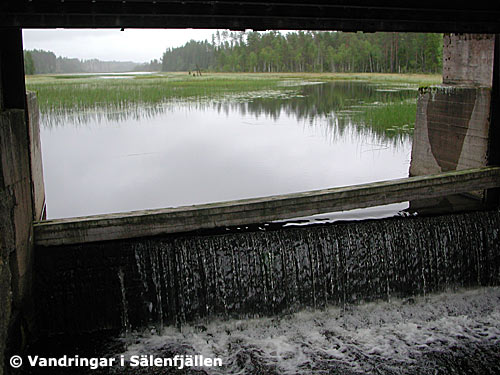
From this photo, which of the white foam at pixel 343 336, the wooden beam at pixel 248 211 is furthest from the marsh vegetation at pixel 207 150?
the white foam at pixel 343 336

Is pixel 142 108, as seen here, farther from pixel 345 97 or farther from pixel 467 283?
pixel 467 283

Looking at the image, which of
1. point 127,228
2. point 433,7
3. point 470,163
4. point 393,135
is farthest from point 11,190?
point 393,135

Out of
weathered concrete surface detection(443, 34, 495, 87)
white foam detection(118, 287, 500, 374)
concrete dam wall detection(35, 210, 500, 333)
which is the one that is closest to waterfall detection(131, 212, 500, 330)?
concrete dam wall detection(35, 210, 500, 333)

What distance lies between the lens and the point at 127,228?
721 centimetres

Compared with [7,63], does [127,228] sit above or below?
below

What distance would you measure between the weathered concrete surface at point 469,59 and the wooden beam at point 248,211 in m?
2.21

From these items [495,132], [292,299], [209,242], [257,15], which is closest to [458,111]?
[495,132]

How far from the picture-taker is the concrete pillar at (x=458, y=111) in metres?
10.1

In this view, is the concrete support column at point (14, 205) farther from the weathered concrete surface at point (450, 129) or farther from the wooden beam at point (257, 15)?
the weathered concrete surface at point (450, 129)

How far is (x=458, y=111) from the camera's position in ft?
35.1

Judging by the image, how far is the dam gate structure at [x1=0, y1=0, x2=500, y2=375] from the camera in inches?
261

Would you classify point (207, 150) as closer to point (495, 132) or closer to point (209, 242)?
point (495, 132)

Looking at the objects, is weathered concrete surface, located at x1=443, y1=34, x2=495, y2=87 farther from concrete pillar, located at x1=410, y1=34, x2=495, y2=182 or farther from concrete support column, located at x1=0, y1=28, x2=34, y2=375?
concrete support column, located at x1=0, y1=28, x2=34, y2=375

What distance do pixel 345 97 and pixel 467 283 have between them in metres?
22.0
